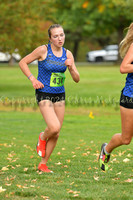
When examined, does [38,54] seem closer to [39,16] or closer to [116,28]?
[39,16]

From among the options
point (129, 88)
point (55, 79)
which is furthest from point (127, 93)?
point (55, 79)

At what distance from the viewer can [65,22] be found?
4100cm

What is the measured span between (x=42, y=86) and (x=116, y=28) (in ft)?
135

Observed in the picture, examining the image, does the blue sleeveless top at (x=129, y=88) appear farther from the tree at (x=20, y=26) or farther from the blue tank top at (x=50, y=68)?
the tree at (x=20, y=26)

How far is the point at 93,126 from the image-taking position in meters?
13.9

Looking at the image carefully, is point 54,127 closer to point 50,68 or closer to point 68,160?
point 50,68

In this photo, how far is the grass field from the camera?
5.73 meters

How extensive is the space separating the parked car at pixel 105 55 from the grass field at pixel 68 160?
35.9 m

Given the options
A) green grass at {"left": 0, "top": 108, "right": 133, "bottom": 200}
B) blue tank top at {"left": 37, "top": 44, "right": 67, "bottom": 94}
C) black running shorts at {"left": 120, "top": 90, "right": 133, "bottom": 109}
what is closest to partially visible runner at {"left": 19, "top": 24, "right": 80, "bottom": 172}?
blue tank top at {"left": 37, "top": 44, "right": 67, "bottom": 94}

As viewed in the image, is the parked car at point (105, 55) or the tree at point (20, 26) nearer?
the tree at point (20, 26)

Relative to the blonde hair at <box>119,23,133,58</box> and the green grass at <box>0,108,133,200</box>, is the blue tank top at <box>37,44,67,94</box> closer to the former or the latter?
the blonde hair at <box>119,23,133,58</box>

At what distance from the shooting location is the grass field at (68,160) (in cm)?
573

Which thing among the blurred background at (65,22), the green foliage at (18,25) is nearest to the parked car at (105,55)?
the blurred background at (65,22)

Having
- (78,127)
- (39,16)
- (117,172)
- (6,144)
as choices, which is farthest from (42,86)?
(39,16)
